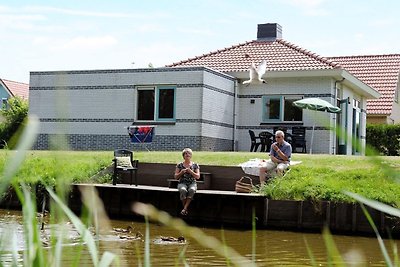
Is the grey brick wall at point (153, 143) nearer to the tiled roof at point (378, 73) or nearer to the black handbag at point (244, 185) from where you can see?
the black handbag at point (244, 185)

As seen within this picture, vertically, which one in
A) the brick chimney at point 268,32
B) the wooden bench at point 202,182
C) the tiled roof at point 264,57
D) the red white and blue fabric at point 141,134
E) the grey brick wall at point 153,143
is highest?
the brick chimney at point 268,32

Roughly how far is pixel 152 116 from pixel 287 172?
33.0 ft

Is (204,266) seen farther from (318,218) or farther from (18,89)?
(18,89)

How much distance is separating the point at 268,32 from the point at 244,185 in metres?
15.8

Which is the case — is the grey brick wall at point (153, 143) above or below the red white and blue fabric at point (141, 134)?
below

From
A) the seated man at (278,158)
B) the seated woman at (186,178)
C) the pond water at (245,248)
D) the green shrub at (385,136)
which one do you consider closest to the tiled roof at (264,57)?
the green shrub at (385,136)

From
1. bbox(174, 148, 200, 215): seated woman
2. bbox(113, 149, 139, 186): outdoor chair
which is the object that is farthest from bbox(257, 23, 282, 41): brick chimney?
bbox(174, 148, 200, 215): seated woman

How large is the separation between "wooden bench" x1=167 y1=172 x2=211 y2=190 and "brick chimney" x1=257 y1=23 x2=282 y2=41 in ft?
46.0

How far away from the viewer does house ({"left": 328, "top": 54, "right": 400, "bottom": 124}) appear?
33.5 metres

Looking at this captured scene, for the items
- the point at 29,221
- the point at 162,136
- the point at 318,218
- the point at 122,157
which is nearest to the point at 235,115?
the point at 162,136

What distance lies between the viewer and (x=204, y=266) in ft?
26.5

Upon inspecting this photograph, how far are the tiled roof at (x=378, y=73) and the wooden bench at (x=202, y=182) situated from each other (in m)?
18.8

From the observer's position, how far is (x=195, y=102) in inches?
912

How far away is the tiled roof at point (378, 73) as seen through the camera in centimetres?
3353
